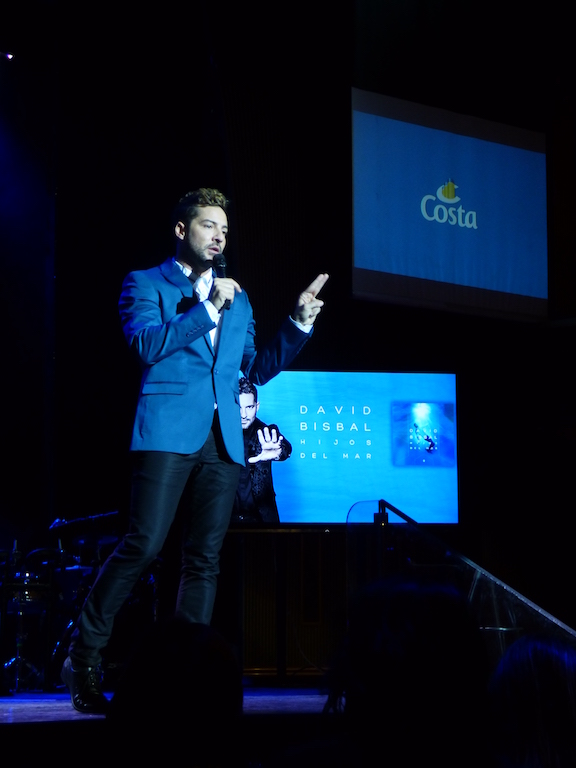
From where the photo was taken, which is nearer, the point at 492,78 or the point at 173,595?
the point at 173,595

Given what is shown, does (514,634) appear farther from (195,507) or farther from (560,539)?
(560,539)

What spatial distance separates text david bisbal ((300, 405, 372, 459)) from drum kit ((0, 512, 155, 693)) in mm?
1223

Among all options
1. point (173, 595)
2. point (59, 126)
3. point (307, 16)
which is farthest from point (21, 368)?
point (307, 16)

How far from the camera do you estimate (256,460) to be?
15.4 ft

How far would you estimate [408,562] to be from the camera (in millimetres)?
2721

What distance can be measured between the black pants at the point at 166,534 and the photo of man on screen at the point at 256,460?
2004 millimetres

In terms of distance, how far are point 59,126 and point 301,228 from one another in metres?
1.61

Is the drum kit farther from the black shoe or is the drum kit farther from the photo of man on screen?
the black shoe

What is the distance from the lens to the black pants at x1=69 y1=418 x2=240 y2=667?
95.7 inches

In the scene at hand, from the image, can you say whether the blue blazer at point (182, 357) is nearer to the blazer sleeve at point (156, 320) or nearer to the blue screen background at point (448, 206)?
the blazer sleeve at point (156, 320)

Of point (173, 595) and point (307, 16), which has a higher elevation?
point (307, 16)

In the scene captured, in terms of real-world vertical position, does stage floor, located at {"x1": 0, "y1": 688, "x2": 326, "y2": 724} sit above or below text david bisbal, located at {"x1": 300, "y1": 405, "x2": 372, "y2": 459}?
below

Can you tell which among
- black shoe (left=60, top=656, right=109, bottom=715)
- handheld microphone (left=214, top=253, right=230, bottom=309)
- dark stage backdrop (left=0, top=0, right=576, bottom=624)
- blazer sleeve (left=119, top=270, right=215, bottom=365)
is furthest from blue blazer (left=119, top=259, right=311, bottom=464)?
dark stage backdrop (left=0, top=0, right=576, bottom=624)

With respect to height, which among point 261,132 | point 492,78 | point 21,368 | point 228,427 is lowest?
point 228,427
